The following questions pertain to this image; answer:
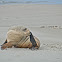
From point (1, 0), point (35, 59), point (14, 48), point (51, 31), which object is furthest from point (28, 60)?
point (1, 0)

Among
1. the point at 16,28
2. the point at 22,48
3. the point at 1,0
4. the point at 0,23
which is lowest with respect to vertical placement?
the point at 1,0

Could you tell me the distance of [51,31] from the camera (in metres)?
10.1

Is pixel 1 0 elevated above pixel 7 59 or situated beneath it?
situated beneath

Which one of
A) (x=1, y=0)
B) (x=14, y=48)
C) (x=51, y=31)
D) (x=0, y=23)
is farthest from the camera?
(x=1, y=0)

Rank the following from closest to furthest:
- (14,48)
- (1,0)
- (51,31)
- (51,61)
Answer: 1. (51,61)
2. (14,48)
3. (51,31)
4. (1,0)

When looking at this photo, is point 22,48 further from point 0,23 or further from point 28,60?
point 0,23

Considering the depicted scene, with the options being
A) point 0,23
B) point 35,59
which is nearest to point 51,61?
point 35,59

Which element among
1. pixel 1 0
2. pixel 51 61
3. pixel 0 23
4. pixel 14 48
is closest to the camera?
pixel 51 61

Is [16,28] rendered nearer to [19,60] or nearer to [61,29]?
[19,60]

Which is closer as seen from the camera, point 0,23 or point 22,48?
point 22,48

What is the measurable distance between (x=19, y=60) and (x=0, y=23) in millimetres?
9779

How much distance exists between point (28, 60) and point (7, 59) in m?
0.34

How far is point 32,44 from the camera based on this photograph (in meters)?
5.62

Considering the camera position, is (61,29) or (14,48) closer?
(14,48)
